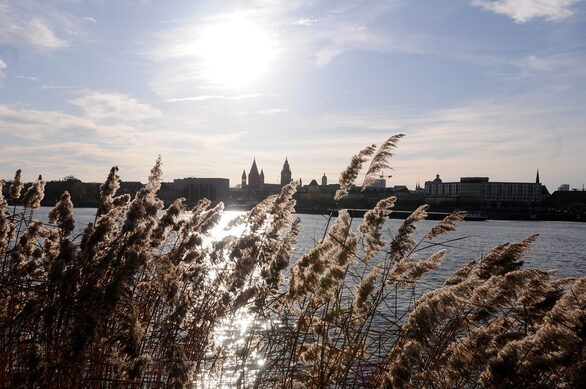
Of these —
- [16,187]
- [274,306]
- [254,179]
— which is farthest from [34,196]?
[254,179]

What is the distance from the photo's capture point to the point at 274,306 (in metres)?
4.25

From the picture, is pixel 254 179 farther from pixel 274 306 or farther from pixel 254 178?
pixel 274 306

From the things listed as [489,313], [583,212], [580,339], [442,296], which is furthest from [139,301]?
[583,212]

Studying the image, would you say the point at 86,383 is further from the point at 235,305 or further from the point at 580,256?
the point at 580,256

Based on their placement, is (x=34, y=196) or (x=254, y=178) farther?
(x=254, y=178)

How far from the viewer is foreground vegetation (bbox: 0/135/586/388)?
7.79ft

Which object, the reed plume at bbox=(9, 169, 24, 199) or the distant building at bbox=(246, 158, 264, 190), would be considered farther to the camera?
the distant building at bbox=(246, 158, 264, 190)

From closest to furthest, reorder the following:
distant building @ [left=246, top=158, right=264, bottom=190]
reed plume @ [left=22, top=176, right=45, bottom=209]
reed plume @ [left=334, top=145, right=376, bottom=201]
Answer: reed plume @ [left=334, top=145, right=376, bottom=201], reed plume @ [left=22, top=176, right=45, bottom=209], distant building @ [left=246, top=158, right=264, bottom=190]

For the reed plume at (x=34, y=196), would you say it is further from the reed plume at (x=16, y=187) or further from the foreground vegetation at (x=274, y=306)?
the reed plume at (x=16, y=187)

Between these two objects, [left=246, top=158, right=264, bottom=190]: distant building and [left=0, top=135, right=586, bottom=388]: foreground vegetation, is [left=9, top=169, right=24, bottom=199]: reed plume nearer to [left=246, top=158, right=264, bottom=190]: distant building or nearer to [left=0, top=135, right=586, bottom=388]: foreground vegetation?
[left=0, top=135, right=586, bottom=388]: foreground vegetation

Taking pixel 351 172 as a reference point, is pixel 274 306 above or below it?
→ below

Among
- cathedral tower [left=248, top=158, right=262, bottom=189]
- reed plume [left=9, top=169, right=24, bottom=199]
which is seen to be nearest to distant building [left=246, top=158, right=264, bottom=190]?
cathedral tower [left=248, top=158, right=262, bottom=189]

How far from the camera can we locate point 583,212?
131125 millimetres

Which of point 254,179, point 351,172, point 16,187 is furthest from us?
point 254,179
